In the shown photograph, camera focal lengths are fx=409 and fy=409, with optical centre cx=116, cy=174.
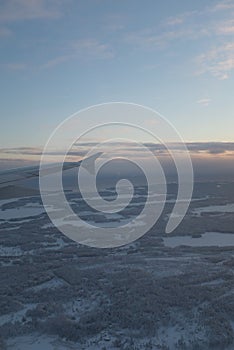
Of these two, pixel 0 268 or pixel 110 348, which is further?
pixel 0 268

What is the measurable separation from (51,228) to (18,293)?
907 inches

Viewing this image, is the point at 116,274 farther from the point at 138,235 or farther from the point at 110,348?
the point at 138,235

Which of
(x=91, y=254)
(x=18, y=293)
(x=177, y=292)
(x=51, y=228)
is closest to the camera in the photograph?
(x=177, y=292)

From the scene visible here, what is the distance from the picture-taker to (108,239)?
3294cm

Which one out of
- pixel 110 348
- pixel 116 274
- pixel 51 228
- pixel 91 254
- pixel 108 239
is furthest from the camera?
pixel 51 228

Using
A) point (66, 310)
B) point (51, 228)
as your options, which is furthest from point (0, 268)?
point (51, 228)

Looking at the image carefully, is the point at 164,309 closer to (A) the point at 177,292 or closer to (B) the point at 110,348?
(A) the point at 177,292

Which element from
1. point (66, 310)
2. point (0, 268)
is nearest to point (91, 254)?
point (0, 268)

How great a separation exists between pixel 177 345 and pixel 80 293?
239 inches

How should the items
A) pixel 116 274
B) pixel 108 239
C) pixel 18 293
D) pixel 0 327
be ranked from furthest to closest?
pixel 108 239
pixel 116 274
pixel 18 293
pixel 0 327

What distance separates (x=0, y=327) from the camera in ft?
44.0

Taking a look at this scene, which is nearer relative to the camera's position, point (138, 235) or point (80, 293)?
point (80, 293)

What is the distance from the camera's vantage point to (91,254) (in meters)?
26.4

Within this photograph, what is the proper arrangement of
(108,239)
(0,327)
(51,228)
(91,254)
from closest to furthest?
(0,327)
(91,254)
(108,239)
(51,228)
